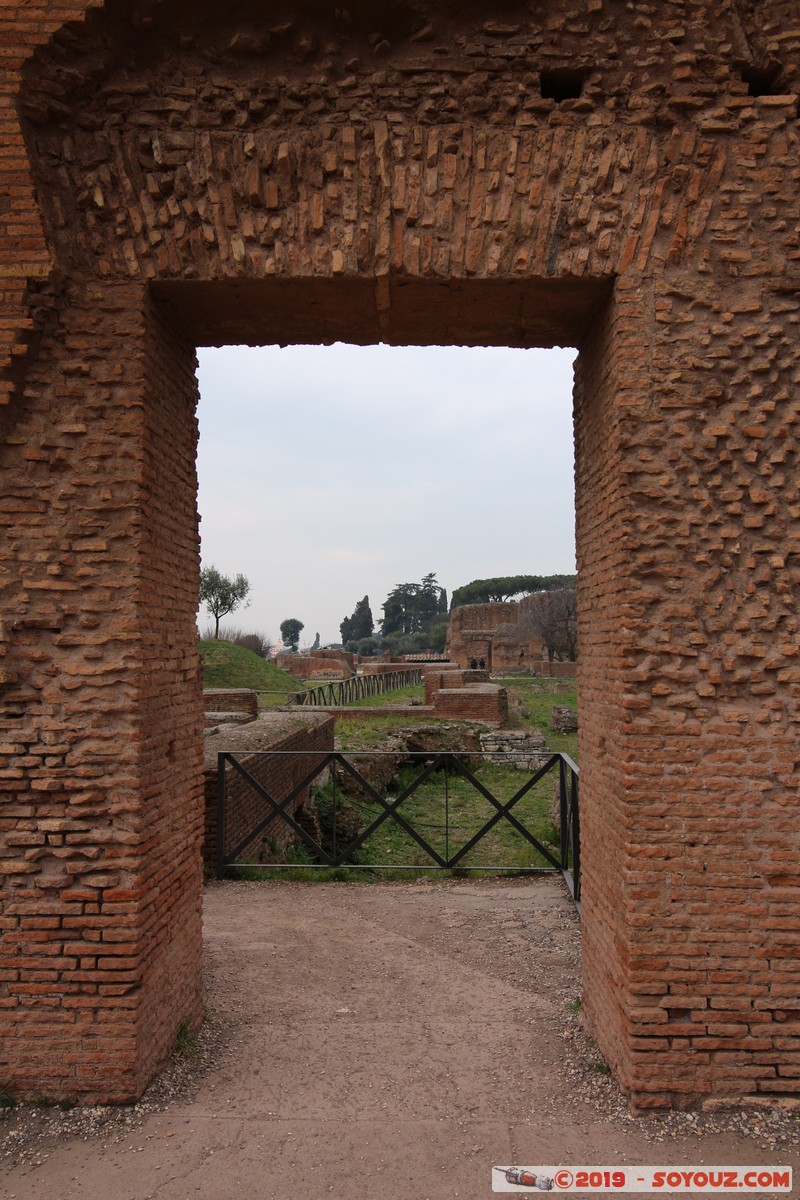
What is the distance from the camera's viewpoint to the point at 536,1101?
330 centimetres

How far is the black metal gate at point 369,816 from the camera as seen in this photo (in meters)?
6.59

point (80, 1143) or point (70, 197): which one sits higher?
point (70, 197)

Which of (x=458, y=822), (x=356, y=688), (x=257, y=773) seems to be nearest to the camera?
(x=257, y=773)

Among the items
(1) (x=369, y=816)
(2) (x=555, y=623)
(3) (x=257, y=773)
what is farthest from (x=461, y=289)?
(2) (x=555, y=623)

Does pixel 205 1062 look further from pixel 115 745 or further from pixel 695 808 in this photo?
pixel 695 808

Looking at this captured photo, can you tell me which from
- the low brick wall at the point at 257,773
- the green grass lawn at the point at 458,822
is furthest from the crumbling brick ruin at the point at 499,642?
the low brick wall at the point at 257,773

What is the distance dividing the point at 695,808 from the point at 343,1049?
89.4 inches

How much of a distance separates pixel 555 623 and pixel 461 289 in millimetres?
35619

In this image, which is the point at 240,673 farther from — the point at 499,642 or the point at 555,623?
the point at 555,623

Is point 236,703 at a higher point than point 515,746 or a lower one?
higher

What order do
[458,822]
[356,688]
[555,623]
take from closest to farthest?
[458,822] < [356,688] < [555,623]

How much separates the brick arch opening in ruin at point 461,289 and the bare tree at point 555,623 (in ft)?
116

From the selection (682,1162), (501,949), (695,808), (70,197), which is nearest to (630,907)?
(695,808)

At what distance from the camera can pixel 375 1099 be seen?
3.36 meters
